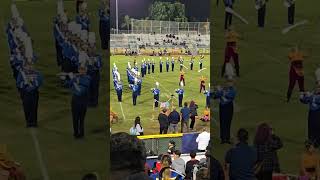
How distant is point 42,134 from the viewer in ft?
9.47

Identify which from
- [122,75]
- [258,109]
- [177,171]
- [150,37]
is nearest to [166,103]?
[122,75]

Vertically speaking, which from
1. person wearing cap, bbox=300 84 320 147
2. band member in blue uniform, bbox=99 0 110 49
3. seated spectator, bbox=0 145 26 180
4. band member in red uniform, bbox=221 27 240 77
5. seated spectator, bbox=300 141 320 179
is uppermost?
band member in blue uniform, bbox=99 0 110 49

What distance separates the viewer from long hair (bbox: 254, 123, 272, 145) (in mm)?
3410

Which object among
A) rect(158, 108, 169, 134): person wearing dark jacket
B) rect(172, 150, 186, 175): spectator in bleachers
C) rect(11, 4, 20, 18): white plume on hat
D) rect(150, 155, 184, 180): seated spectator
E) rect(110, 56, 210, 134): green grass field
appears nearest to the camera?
rect(11, 4, 20, 18): white plume on hat

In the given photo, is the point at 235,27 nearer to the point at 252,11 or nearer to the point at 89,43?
the point at 252,11

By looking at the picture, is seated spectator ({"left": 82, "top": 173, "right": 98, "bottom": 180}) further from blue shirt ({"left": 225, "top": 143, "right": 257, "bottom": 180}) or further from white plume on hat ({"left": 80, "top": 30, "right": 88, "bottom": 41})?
blue shirt ({"left": 225, "top": 143, "right": 257, "bottom": 180})

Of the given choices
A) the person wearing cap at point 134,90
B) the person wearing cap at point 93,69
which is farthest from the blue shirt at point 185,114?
the person wearing cap at point 93,69

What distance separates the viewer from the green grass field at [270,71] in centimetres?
335

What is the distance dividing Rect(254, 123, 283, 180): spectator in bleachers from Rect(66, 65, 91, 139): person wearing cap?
4.00ft

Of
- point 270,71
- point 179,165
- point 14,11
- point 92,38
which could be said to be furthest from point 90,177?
point 179,165

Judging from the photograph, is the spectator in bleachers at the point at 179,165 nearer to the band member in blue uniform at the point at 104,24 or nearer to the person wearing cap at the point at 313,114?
the person wearing cap at the point at 313,114

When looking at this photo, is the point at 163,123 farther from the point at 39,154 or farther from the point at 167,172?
the point at 39,154

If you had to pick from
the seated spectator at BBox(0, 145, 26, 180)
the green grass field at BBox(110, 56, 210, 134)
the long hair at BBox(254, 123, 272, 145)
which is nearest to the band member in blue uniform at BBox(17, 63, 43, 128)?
the seated spectator at BBox(0, 145, 26, 180)

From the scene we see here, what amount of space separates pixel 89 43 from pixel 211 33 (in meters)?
0.88
